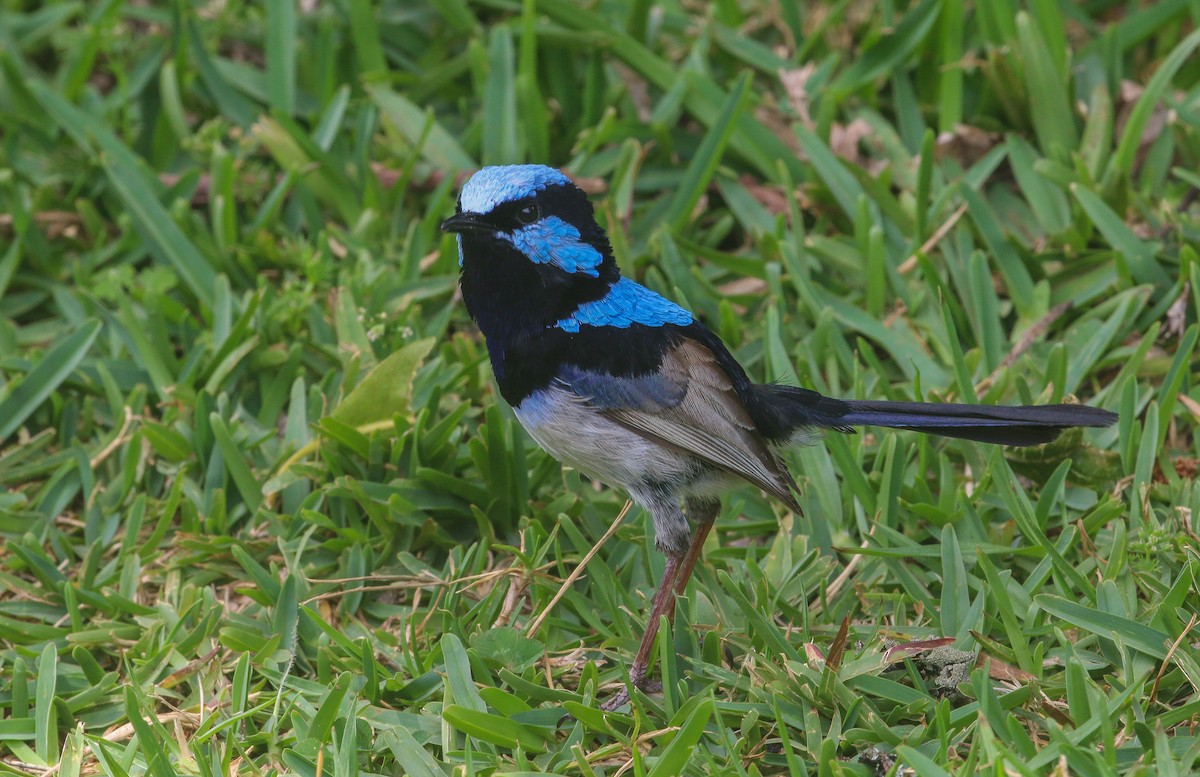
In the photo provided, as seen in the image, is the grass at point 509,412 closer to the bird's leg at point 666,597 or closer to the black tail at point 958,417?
the bird's leg at point 666,597

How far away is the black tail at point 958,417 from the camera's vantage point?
148 inches

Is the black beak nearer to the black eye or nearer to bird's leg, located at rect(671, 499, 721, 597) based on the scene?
the black eye

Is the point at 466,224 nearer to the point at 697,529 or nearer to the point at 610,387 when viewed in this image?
the point at 610,387

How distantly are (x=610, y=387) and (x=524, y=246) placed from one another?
1.63ft

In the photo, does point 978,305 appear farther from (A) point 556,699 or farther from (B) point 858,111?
(A) point 556,699

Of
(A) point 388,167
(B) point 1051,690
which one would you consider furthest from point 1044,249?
(A) point 388,167

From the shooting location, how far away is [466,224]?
3738 mm

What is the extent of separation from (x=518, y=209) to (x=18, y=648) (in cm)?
211

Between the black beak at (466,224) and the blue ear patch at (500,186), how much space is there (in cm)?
2

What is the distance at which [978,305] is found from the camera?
16.1ft

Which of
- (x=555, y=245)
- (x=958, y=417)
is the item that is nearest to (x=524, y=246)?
(x=555, y=245)

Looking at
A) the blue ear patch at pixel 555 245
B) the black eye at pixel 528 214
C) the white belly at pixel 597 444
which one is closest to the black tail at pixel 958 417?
the white belly at pixel 597 444

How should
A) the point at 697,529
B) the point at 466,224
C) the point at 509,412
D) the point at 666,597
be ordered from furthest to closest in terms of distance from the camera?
the point at 509,412, the point at 697,529, the point at 666,597, the point at 466,224

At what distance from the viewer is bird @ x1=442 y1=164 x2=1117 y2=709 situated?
3.77 metres
